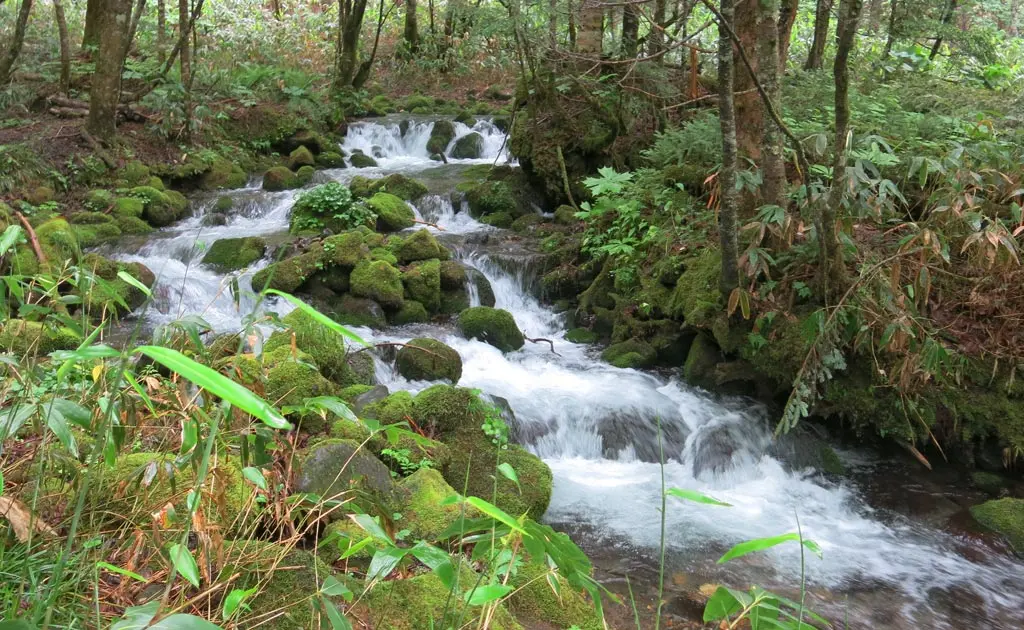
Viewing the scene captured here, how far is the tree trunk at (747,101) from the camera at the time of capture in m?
5.80

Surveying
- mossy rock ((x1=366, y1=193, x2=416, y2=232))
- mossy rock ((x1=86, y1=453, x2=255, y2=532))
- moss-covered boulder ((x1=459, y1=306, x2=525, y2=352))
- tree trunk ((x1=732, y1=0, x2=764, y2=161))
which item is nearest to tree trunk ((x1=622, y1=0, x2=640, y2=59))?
mossy rock ((x1=366, y1=193, x2=416, y2=232))

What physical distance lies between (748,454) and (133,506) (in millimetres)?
5007

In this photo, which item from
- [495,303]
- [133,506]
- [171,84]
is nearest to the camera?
[133,506]

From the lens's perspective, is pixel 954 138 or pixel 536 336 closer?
pixel 954 138

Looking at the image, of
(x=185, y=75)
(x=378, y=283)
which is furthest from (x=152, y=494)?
(x=185, y=75)

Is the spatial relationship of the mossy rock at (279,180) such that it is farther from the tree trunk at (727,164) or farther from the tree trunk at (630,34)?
the tree trunk at (727,164)

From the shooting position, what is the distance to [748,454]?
6.00 m

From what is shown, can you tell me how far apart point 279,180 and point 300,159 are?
1229mm

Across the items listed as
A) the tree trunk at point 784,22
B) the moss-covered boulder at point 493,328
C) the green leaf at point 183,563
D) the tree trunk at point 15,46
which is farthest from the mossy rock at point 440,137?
the green leaf at point 183,563

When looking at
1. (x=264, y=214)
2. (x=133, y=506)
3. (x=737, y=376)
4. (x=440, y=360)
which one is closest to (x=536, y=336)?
(x=440, y=360)

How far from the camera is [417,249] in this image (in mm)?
8953

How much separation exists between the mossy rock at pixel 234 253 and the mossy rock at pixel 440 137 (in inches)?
247

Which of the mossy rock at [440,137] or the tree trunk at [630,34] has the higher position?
the tree trunk at [630,34]

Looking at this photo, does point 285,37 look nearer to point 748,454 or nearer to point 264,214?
point 264,214
